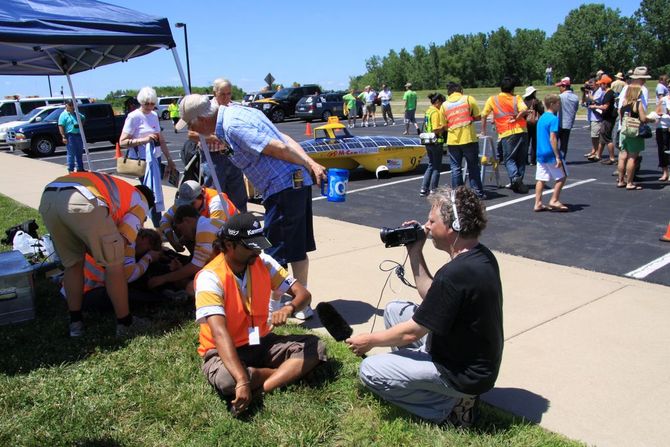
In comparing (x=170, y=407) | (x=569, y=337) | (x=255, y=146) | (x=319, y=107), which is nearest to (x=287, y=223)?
(x=255, y=146)

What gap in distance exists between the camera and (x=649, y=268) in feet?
17.6

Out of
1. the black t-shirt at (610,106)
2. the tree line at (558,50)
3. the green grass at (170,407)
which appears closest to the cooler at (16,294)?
the green grass at (170,407)

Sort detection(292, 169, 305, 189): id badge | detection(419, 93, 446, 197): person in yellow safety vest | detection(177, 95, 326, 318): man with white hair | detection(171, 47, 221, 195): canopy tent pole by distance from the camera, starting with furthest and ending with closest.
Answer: detection(419, 93, 446, 197): person in yellow safety vest, detection(171, 47, 221, 195): canopy tent pole, detection(292, 169, 305, 189): id badge, detection(177, 95, 326, 318): man with white hair

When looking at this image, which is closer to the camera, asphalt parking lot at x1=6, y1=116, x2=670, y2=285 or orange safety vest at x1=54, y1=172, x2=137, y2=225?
orange safety vest at x1=54, y1=172, x2=137, y2=225

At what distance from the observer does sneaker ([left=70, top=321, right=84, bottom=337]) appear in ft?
13.9

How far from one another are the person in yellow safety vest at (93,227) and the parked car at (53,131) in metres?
17.3

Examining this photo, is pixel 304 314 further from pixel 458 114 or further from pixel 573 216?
pixel 458 114

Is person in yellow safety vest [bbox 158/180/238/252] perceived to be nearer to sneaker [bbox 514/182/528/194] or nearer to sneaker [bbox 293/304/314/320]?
sneaker [bbox 293/304/314/320]

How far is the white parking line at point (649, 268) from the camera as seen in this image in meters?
5.23

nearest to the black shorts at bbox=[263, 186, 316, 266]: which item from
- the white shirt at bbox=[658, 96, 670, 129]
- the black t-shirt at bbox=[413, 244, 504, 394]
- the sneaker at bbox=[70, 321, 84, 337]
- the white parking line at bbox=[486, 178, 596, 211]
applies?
the sneaker at bbox=[70, 321, 84, 337]

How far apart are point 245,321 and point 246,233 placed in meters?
0.55

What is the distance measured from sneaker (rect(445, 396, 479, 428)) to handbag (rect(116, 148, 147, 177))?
5.23 meters

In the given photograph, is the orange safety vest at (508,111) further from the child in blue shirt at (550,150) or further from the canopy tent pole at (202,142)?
the canopy tent pole at (202,142)

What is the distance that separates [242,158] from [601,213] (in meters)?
5.42
